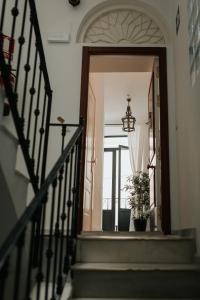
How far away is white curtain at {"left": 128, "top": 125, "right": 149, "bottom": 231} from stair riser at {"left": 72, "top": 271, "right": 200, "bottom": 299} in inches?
262

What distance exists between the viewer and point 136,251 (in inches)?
110

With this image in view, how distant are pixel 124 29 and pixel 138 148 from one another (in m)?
5.11

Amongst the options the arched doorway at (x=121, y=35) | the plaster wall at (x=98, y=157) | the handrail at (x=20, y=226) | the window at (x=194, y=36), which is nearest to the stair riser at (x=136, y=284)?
the handrail at (x=20, y=226)

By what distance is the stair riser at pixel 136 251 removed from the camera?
277 cm

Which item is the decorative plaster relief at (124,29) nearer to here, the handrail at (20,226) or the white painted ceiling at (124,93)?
the white painted ceiling at (124,93)

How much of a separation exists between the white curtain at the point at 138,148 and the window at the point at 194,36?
598 cm

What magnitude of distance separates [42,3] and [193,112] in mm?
2654

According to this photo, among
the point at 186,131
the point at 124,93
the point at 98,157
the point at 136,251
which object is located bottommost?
the point at 136,251

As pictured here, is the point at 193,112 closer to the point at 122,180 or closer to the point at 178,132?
the point at 178,132

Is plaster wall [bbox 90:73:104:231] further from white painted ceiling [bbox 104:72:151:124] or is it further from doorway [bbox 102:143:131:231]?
doorway [bbox 102:143:131:231]

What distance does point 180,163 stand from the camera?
359 centimetres

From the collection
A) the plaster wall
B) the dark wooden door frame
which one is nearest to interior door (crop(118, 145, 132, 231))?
the plaster wall

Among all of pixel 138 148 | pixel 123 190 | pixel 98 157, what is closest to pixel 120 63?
pixel 98 157

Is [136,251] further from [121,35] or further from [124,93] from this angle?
[124,93]
